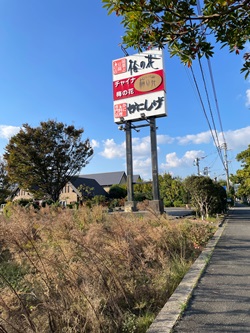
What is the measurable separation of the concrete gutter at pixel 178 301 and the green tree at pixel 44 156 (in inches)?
633

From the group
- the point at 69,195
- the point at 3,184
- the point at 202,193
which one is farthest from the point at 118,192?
the point at 202,193

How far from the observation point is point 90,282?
3443 millimetres

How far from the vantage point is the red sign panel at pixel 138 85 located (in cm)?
1705

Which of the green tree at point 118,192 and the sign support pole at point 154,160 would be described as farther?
the green tree at point 118,192

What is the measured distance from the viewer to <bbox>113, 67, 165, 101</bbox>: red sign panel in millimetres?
17047

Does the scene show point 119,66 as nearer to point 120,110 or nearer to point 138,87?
point 138,87

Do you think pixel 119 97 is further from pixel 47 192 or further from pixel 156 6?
pixel 156 6

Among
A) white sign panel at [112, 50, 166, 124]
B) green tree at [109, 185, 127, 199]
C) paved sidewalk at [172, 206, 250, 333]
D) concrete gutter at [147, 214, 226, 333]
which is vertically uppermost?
white sign panel at [112, 50, 166, 124]

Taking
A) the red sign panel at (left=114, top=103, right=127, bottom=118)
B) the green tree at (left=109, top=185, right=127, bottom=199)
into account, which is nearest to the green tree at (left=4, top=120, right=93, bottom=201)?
the red sign panel at (left=114, top=103, right=127, bottom=118)

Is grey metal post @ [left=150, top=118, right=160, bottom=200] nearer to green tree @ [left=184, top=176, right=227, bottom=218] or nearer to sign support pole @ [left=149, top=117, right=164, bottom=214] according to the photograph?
sign support pole @ [left=149, top=117, right=164, bottom=214]

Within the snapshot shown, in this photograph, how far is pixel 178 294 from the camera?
368 cm

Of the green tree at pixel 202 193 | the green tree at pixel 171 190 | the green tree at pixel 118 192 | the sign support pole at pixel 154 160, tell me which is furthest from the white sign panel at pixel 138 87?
the green tree at pixel 118 192

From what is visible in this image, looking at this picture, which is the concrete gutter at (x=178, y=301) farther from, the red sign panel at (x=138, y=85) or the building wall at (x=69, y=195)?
the building wall at (x=69, y=195)

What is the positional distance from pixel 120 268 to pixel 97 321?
172 centimetres
